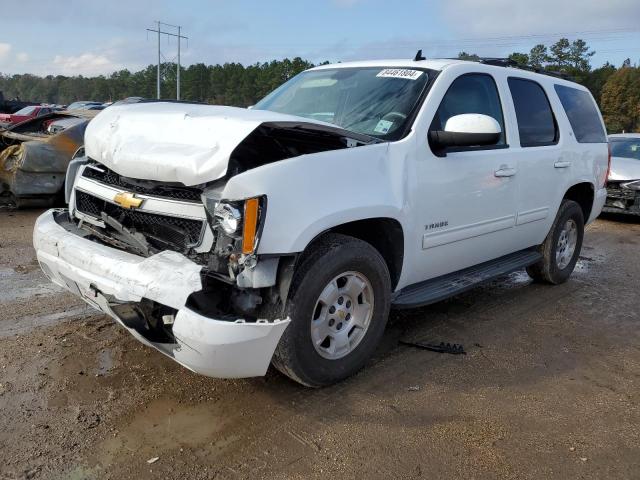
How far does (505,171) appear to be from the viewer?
432 centimetres

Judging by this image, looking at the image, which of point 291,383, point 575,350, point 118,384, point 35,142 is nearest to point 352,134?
point 291,383

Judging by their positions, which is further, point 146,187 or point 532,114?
point 532,114

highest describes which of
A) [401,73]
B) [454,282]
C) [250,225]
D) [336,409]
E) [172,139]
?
[401,73]

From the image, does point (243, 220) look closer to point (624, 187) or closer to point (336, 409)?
point (336, 409)

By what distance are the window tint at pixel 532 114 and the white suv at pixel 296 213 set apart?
0.20 ft

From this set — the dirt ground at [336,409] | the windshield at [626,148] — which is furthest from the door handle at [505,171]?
the windshield at [626,148]

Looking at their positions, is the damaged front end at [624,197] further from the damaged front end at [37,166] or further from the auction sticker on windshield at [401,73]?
the damaged front end at [37,166]

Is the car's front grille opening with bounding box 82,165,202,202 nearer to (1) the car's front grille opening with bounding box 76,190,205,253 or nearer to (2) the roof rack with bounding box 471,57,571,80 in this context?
(1) the car's front grille opening with bounding box 76,190,205,253

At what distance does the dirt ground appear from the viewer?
2670mm

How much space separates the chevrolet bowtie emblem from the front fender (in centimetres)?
69

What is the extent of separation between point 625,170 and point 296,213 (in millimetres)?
9430

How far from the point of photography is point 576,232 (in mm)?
5953

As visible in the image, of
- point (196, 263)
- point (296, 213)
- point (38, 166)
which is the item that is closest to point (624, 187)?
point (296, 213)

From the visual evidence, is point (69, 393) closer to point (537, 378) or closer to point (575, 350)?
point (537, 378)
